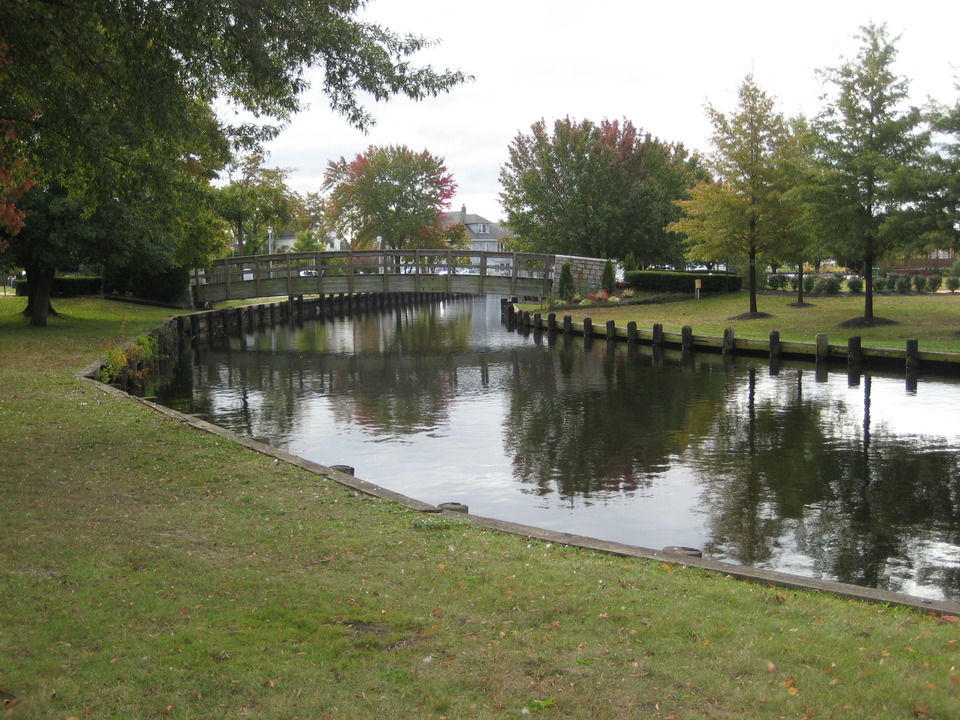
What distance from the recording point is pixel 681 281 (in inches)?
1928

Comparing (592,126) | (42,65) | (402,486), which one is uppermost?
(592,126)

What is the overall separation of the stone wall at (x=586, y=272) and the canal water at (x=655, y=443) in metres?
16.6

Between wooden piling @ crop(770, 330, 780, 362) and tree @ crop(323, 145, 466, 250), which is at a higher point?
tree @ crop(323, 145, 466, 250)

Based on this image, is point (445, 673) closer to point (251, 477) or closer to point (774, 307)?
point (251, 477)

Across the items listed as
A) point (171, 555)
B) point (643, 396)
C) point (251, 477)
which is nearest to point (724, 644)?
point (171, 555)

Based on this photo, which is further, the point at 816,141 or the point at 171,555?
the point at 816,141

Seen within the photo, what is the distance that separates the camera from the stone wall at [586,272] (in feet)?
163

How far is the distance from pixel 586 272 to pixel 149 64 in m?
39.2

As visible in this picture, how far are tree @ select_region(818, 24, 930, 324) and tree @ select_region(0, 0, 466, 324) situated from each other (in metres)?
23.1

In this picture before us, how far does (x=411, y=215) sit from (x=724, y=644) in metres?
82.6

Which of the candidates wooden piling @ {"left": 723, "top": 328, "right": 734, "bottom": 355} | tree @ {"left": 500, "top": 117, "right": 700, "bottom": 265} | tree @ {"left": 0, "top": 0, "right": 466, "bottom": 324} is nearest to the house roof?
tree @ {"left": 500, "top": 117, "right": 700, "bottom": 265}

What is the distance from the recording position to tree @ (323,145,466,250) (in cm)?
8619

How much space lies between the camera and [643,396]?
2369 cm

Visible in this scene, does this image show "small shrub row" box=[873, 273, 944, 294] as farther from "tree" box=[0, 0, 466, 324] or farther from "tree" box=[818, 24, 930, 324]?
"tree" box=[0, 0, 466, 324]
